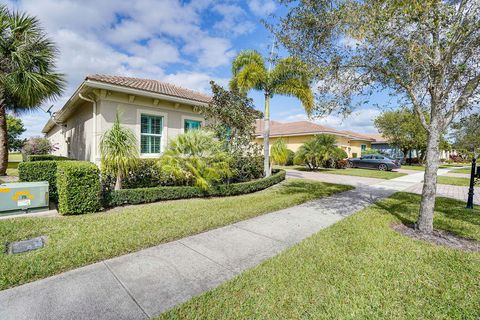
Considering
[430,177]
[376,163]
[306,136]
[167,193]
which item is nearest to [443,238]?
[430,177]

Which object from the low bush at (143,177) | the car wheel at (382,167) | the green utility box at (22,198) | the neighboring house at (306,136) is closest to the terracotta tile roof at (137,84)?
the low bush at (143,177)

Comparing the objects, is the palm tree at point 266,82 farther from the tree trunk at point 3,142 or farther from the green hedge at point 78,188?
the tree trunk at point 3,142

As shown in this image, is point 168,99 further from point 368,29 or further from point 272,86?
point 368,29

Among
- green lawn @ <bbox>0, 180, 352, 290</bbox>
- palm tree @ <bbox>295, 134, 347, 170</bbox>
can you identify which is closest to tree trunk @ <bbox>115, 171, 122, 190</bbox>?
green lawn @ <bbox>0, 180, 352, 290</bbox>

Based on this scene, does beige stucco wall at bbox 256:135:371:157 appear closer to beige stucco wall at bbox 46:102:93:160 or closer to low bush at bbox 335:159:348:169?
low bush at bbox 335:159:348:169

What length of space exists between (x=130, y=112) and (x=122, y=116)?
1.17 ft

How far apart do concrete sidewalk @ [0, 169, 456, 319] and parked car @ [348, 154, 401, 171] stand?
2028cm

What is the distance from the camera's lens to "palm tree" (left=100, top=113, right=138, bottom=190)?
6875mm

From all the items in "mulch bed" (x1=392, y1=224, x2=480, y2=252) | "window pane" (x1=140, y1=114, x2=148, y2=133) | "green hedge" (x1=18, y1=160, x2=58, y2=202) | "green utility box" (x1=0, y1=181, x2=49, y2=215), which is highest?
"window pane" (x1=140, y1=114, x2=148, y2=133)

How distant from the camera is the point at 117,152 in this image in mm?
6922

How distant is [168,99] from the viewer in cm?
921

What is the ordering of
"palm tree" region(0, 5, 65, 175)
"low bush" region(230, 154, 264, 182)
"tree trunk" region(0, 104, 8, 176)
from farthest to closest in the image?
"tree trunk" region(0, 104, 8, 176) → "low bush" region(230, 154, 264, 182) → "palm tree" region(0, 5, 65, 175)

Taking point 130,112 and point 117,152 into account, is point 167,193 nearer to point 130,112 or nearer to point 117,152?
point 117,152

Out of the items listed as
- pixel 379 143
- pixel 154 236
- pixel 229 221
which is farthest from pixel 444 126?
pixel 379 143
